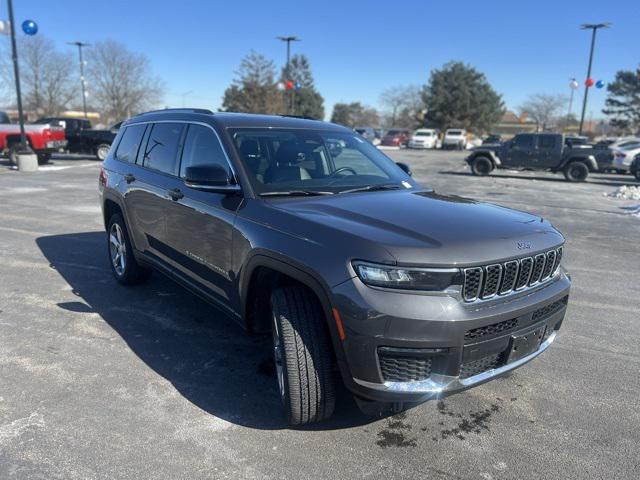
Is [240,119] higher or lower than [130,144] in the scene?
higher

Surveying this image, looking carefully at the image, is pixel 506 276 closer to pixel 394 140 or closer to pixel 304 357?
pixel 304 357

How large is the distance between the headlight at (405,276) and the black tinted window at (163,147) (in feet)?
7.67

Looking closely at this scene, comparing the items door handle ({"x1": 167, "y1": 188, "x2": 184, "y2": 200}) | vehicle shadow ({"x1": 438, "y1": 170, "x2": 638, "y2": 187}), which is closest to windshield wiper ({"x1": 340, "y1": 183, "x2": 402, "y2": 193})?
door handle ({"x1": 167, "y1": 188, "x2": 184, "y2": 200})

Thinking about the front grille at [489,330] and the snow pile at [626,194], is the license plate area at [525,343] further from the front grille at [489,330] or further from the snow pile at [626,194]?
the snow pile at [626,194]

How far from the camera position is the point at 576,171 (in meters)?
19.7

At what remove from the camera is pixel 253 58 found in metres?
46.6

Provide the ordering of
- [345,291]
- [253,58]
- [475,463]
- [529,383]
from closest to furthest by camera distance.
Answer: [345,291]
[475,463]
[529,383]
[253,58]

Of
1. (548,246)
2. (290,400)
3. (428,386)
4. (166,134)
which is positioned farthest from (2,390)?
(548,246)

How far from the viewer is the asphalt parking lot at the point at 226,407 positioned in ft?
8.74

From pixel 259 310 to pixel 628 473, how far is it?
7.39 feet

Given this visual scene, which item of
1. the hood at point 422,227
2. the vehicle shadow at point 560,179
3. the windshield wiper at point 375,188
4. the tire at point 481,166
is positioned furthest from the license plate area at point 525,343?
the tire at point 481,166

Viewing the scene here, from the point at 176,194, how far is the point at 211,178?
0.89 meters

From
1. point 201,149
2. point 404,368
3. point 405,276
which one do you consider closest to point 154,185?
point 201,149

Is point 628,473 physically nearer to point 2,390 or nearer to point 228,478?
point 228,478
